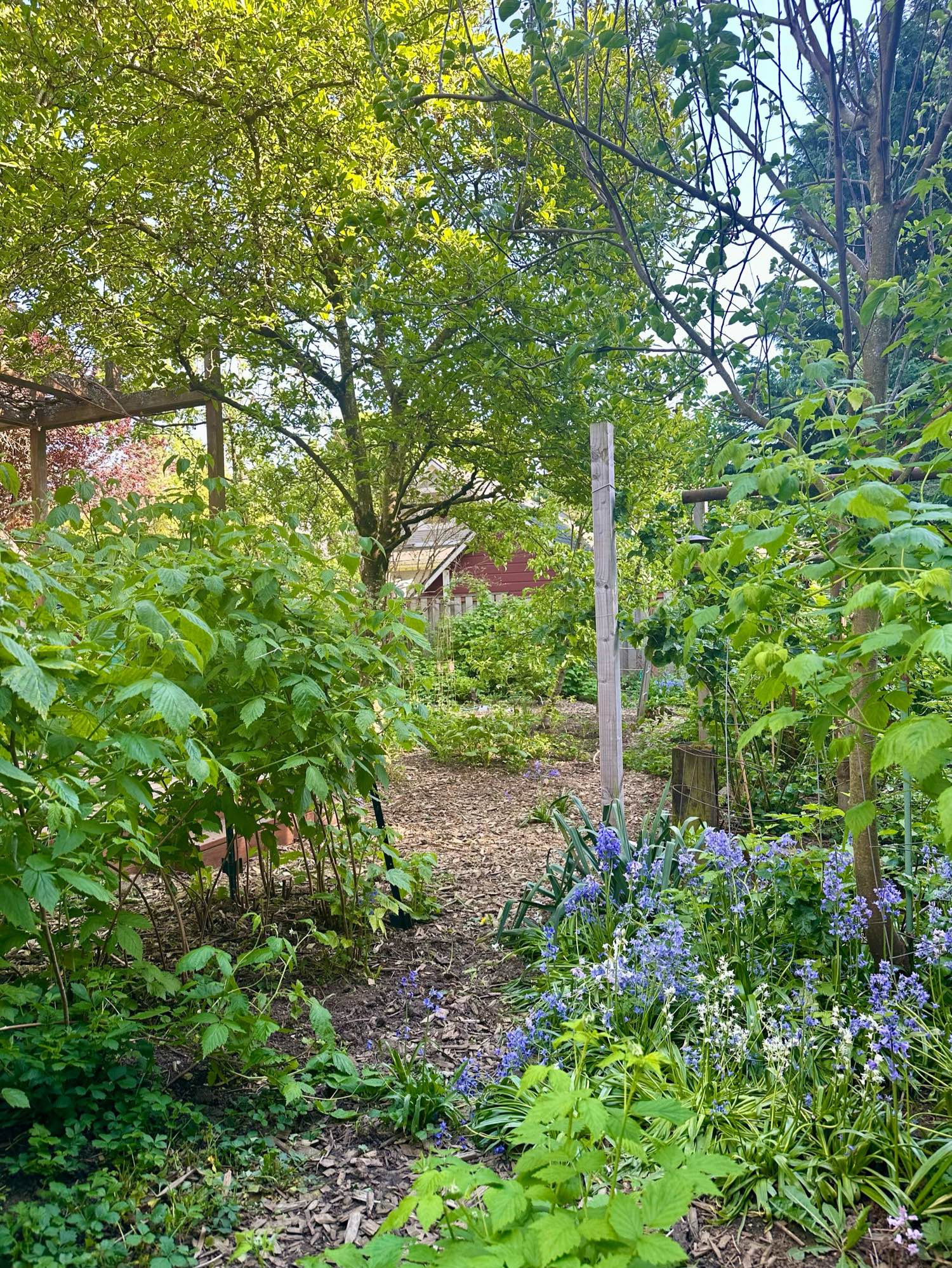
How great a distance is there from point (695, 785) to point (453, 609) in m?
9.92

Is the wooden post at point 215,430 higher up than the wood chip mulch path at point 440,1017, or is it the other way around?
the wooden post at point 215,430

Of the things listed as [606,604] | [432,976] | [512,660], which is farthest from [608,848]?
[512,660]

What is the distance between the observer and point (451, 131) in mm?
6207

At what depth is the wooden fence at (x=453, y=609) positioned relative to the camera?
38.4 ft

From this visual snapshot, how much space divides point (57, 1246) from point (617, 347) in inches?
116

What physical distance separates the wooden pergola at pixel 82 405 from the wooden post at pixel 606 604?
3069 millimetres

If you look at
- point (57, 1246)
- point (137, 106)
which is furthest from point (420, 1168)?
point (137, 106)

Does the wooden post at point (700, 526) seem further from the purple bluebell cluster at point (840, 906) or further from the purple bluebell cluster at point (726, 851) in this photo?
the purple bluebell cluster at point (840, 906)

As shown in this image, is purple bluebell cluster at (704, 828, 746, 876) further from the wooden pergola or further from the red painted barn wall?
the red painted barn wall

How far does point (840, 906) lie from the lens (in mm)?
2430

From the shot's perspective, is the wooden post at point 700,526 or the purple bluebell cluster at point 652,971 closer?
the purple bluebell cluster at point 652,971

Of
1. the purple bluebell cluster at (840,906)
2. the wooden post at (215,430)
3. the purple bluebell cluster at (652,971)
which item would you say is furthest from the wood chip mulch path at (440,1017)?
the wooden post at (215,430)

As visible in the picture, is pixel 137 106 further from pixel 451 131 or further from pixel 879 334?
pixel 879 334

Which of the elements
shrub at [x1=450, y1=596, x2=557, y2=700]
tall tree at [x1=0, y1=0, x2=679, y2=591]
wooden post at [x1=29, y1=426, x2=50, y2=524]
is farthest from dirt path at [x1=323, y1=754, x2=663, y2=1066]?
wooden post at [x1=29, y1=426, x2=50, y2=524]
